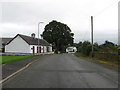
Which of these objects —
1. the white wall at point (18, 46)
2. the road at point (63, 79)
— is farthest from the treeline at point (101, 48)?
the white wall at point (18, 46)

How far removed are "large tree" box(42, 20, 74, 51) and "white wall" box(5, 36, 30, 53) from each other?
2676 cm

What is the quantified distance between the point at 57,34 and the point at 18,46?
27273mm

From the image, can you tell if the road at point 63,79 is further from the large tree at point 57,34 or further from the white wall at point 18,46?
the large tree at point 57,34

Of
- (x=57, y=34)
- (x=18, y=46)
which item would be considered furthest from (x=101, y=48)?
(x=57, y=34)

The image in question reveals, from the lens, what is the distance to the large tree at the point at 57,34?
3302 inches

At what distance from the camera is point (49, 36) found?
8444cm

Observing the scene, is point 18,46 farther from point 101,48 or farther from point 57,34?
point 101,48

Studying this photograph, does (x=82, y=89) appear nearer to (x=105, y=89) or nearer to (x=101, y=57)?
(x=105, y=89)

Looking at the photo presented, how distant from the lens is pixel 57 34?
3287 inches

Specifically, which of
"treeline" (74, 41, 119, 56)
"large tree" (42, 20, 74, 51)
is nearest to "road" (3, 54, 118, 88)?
"treeline" (74, 41, 119, 56)

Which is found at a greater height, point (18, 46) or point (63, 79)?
point (18, 46)

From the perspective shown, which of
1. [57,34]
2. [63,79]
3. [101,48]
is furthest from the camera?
[57,34]

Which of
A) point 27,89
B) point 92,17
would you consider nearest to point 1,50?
point 92,17

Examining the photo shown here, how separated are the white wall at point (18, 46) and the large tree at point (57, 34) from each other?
26.8 metres
